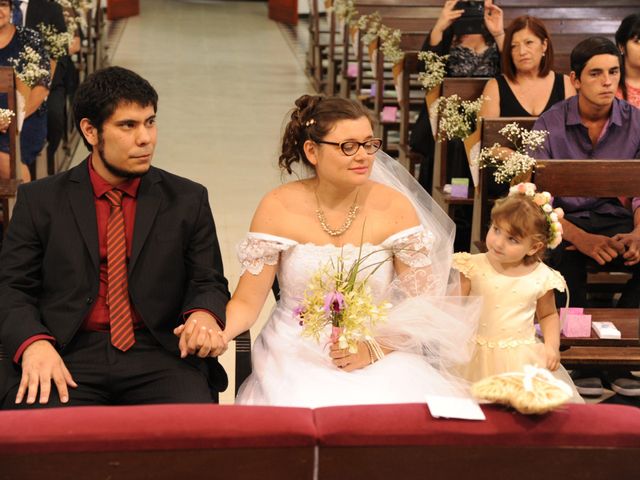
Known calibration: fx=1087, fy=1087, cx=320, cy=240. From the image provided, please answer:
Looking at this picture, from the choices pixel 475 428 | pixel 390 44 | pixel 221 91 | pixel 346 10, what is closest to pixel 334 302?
pixel 475 428

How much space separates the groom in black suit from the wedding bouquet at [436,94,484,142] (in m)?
2.67

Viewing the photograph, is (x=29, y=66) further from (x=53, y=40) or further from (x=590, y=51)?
(x=590, y=51)

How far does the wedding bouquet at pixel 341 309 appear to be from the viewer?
3.12 metres

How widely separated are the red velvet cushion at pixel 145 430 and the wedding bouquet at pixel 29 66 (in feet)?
13.4

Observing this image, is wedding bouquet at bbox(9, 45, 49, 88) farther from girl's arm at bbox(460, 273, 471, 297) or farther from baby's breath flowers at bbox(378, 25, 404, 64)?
girl's arm at bbox(460, 273, 471, 297)

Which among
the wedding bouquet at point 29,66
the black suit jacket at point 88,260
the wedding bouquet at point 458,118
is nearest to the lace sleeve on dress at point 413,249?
the black suit jacket at point 88,260

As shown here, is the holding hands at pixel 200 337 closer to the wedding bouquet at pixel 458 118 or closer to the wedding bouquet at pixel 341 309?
the wedding bouquet at pixel 341 309

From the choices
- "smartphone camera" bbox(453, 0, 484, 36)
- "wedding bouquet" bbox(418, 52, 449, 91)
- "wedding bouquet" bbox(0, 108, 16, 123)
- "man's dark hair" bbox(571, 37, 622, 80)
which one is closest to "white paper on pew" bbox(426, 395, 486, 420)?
"man's dark hair" bbox(571, 37, 622, 80)

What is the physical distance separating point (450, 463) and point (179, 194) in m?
1.46

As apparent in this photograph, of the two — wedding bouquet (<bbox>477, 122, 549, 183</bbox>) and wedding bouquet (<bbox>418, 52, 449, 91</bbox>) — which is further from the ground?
wedding bouquet (<bbox>418, 52, 449, 91</bbox>)

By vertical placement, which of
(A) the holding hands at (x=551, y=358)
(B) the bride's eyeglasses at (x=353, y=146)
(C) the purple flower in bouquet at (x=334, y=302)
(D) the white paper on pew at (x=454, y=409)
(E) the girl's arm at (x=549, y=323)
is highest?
(B) the bride's eyeglasses at (x=353, y=146)

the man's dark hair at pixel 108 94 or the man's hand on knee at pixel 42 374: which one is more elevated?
the man's dark hair at pixel 108 94

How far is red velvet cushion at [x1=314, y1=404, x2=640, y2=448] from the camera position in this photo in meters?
2.38

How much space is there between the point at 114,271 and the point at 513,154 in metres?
2.10
